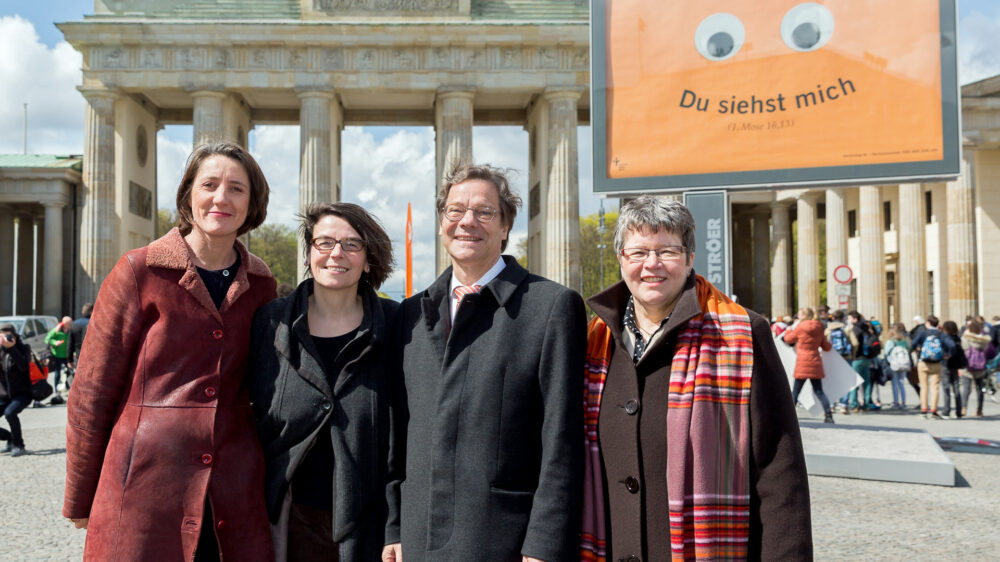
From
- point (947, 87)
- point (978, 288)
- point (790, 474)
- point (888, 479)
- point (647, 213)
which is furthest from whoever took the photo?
point (978, 288)

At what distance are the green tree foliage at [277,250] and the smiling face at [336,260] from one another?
6584 centimetres

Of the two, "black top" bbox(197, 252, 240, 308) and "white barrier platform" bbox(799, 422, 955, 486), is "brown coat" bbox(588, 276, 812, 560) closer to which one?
"black top" bbox(197, 252, 240, 308)

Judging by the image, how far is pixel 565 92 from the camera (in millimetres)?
35750

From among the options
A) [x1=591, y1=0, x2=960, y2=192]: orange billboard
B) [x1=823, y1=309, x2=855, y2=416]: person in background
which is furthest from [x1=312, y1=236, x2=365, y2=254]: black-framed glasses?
[x1=823, y1=309, x2=855, y2=416]: person in background

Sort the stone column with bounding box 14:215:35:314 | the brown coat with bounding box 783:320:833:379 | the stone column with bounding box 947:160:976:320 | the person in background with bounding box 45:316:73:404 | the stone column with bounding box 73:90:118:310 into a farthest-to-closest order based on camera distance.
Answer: the stone column with bounding box 14:215:35:314, the stone column with bounding box 73:90:118:310, the stone column with bounding box 947:160:976:320, the person in background with bounding box 45:316:73:404, the brown coat with bounding box 783:320:833:379

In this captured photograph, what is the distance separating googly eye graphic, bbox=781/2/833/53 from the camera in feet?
34.3

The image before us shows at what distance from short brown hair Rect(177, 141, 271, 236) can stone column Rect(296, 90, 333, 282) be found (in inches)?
1262

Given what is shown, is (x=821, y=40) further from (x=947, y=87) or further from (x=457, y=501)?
(x=457, y=501)

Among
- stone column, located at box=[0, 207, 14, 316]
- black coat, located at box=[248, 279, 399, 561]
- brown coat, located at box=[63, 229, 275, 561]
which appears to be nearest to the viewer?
brown coat, located at box=[63, 229, 275, 561]

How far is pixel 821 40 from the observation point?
10.4 meters

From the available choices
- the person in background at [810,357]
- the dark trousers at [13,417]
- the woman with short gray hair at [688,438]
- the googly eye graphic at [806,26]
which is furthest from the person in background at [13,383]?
the person in background at [810,357]

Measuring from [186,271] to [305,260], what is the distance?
0.55 metres

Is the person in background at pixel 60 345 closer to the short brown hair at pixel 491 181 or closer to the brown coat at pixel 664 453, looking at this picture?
the short brown hair at pixel 491 181

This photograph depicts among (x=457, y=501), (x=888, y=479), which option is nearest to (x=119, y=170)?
(x=888, y=479)
